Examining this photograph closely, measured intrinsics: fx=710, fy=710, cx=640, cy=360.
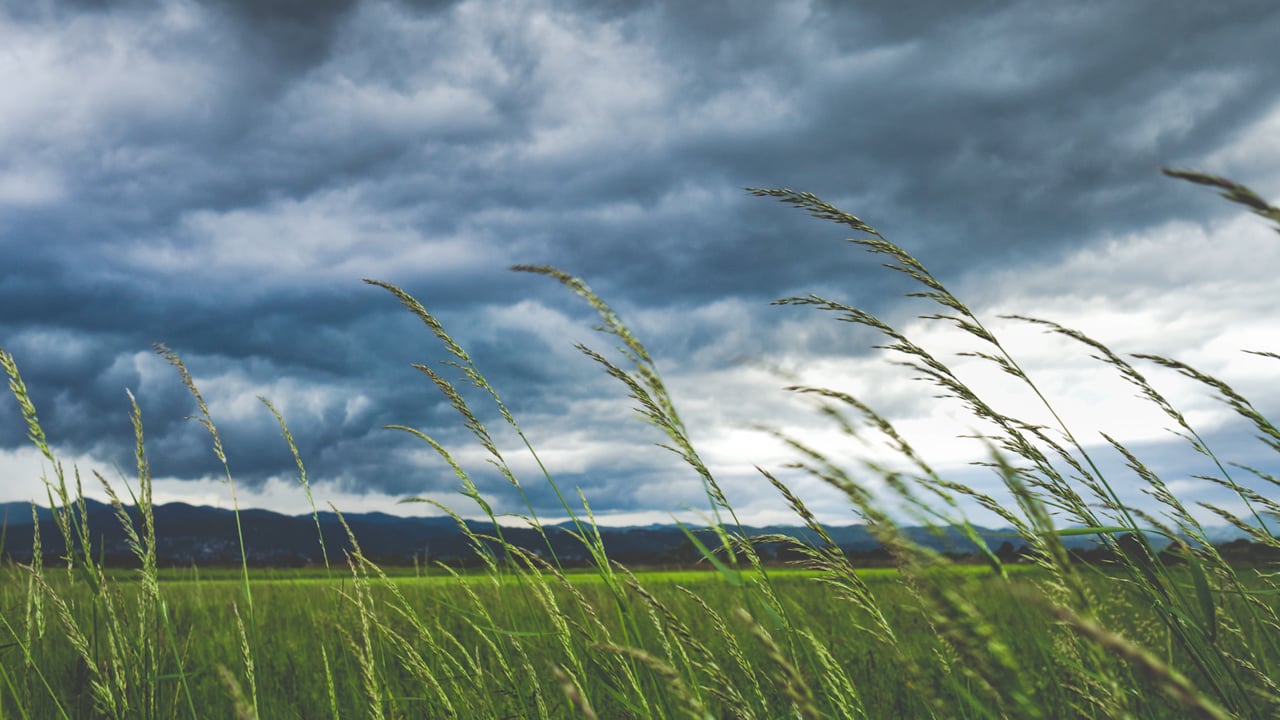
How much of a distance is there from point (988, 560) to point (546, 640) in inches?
131

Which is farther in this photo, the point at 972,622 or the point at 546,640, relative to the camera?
the point at 546,640

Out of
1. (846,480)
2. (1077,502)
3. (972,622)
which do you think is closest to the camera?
(972,622)

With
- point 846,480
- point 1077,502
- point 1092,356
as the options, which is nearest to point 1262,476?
point 1092,356

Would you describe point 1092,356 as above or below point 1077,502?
above

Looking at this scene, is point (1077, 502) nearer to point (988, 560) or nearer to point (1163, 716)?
point (988, 560)

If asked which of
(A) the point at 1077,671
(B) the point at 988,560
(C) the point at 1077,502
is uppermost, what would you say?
(C) the point at 1077,502

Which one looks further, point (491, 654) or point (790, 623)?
point (491, 654)

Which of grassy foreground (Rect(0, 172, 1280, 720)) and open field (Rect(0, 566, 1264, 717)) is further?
open field (Rect(0, 566, 1264, 717))

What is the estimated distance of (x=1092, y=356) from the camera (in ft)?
7.82

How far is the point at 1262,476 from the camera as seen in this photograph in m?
2.45

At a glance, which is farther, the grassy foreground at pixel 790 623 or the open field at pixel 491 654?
the open field at pixel 491 654

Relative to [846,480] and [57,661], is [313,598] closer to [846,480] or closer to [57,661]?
[57,661]

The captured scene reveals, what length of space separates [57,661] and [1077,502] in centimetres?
548

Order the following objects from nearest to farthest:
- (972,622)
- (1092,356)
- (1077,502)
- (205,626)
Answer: (972,622) < (1077,502) < (1092,356) < (205,626)
